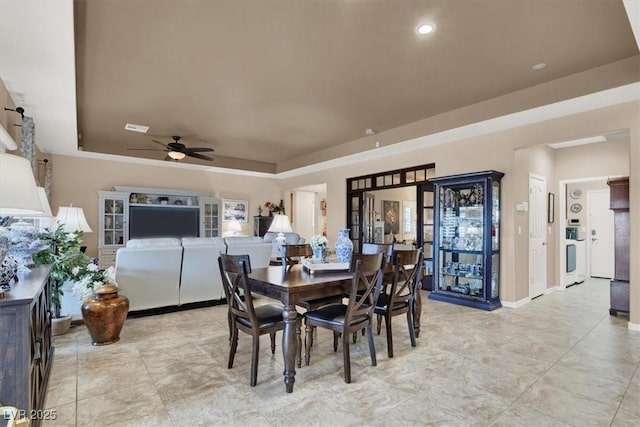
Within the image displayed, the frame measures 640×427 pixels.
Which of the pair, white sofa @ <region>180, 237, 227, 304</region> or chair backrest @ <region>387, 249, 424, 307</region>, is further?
white sofa @ <region>180, 237, 227, 304</region>

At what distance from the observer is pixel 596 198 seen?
7.29 m

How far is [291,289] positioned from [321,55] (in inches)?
96.2

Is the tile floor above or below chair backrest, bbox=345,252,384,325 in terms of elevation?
below

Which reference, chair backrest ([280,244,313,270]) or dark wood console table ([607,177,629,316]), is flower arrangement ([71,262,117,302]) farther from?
dark wood console table ([607,177,629,316])

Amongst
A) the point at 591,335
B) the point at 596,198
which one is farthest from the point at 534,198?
the point at 596,198

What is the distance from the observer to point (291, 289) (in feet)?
7.64

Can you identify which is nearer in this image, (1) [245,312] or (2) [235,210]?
(1) [245,312]

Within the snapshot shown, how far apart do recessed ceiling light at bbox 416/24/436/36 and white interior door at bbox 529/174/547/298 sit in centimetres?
329

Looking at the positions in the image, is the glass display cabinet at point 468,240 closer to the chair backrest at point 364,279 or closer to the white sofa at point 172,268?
the chair backrest at point 364,279

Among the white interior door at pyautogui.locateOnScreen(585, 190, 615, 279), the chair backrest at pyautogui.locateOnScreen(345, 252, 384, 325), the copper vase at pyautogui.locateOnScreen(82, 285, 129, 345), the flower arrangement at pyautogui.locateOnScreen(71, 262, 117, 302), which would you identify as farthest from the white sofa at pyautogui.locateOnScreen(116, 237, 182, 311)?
the white interior door at pyautogui.locateOnScreen(585, 190, 615, 279)

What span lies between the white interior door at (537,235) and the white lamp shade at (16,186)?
587 cm

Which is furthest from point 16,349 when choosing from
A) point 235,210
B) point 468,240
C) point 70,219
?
point 235,210

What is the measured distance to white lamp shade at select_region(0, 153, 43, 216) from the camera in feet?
5.32

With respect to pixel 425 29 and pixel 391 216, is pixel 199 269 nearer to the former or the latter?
pixel 425 29
